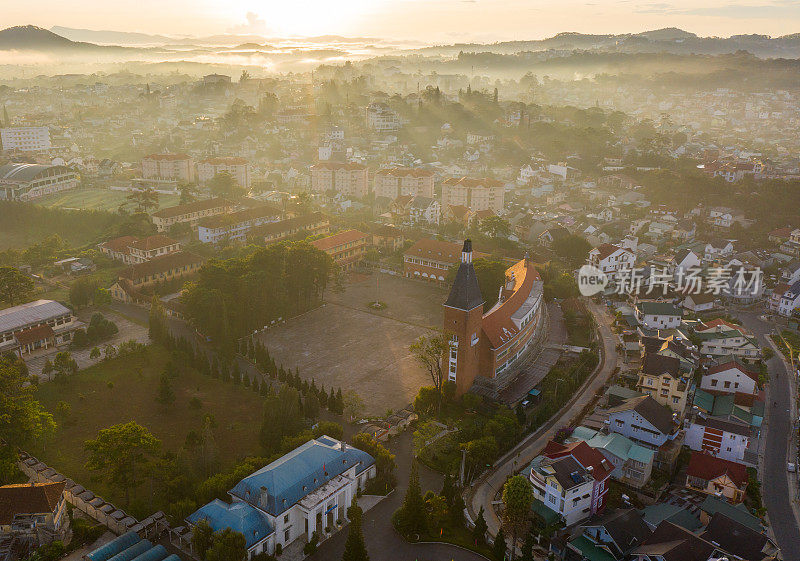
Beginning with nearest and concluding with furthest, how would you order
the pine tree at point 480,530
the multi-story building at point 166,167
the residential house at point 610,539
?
the residential house at point 610,539
the pine tree at point 480,530
the multi-story building at point 166,167

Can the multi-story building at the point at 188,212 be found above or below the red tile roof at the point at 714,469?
above

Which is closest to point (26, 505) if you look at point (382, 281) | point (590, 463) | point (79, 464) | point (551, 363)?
point (79, 464)

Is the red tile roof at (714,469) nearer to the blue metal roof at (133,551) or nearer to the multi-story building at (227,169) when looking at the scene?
the blue metal roof at (133,551)

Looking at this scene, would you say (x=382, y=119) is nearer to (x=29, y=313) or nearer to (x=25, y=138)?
(x=25, y=138)

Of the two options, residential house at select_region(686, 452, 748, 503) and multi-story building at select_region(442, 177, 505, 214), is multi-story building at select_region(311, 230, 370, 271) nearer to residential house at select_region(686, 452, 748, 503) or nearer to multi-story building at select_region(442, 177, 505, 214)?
multi-story building at select_region(442, 177, 505, 214)

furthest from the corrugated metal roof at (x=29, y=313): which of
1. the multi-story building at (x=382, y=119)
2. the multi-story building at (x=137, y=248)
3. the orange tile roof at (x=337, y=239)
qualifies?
the multi-story building at (x=382, y=119)

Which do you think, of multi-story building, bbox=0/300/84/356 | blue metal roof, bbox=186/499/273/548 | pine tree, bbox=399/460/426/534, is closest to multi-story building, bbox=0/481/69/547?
blue metal roof, bbox=186/499/273/548
